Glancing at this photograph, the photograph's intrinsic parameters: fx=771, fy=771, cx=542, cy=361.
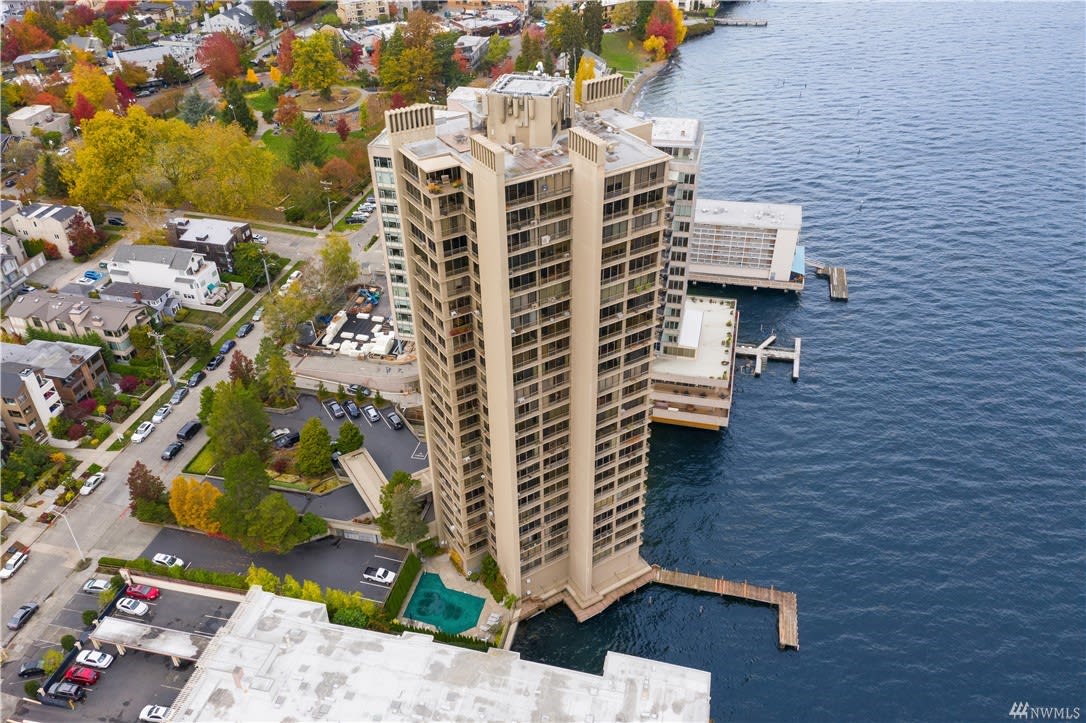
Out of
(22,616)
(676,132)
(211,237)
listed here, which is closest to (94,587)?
(22,616)

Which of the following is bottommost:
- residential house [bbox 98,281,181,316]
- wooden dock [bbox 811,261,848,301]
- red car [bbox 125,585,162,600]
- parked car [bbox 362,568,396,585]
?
parked car [bbox 362,568,396,585]

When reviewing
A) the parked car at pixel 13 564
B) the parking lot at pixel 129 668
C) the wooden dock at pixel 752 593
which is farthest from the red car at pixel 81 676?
the wooden dock at pixel 752 593

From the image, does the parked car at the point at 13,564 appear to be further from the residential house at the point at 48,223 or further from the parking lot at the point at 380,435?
the residential house at the point at 48,223

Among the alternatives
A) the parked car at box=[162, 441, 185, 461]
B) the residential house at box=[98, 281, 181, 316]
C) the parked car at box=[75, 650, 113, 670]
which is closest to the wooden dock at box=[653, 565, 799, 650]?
the parked car at box=[75, 650, 113, 670]

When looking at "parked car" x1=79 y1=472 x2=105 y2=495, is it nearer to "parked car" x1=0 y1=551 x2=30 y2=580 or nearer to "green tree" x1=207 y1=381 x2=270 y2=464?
"parked car" x1=0 y1=551 x2=30 y2=580

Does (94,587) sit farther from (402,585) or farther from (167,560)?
(402,585)
